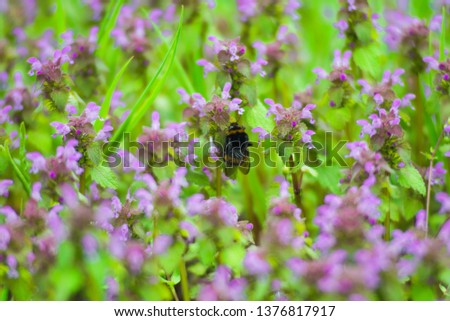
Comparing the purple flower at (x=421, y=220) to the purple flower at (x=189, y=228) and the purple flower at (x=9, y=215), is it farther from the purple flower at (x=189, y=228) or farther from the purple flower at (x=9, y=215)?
the purple flower at (x=9, y=215)

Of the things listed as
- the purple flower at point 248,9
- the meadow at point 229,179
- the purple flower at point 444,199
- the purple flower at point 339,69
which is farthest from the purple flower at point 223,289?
the purple flower at point 248,9

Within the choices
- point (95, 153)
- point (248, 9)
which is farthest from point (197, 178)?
point (248, 9)

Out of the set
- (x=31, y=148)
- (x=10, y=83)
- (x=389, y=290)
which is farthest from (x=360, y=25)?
(x=10, y=83)

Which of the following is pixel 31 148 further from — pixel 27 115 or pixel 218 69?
pixel 218 69

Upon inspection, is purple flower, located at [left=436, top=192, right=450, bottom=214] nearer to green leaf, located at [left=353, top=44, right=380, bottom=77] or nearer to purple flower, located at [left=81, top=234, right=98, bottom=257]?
green leaf, located at [left=353, top=44, right=380, bottom=77]

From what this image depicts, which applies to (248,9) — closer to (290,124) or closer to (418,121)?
(418,121)

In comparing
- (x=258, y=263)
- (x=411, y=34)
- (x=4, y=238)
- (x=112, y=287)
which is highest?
(x=411, y=34)
